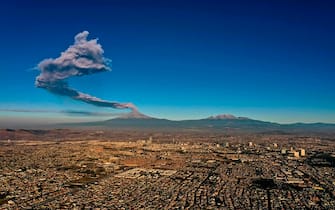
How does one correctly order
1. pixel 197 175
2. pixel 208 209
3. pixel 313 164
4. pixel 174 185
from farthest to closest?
pixel 313 164, pixel 197 175, pixel 174 185, pixel 208 209

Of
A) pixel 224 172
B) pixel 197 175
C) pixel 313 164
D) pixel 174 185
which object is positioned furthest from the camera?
pixel 313 164

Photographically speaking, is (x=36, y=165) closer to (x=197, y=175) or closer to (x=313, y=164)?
(x=197, y=175)

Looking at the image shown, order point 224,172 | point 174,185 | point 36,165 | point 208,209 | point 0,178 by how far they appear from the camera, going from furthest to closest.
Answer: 1. point 36,165
2. point 224,172
3. point 0,178
4. point 174,185
5. point 208,209

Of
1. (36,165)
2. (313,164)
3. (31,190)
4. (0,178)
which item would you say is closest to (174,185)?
(31,190)

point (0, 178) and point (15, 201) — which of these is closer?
point (15, 201)

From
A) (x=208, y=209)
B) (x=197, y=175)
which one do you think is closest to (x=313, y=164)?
(x=197, y=175)

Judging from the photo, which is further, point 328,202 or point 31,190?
point 31,190

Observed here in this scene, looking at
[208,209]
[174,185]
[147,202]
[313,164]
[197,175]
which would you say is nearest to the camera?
[208,209]

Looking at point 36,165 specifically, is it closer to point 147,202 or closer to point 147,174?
point 147,174
